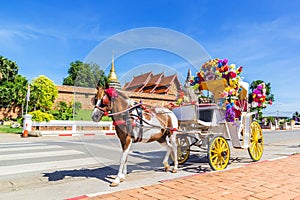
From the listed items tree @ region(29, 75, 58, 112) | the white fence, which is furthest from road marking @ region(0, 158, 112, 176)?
tree @ region(29, 75, 58, 112)

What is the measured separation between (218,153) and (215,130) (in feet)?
2.89

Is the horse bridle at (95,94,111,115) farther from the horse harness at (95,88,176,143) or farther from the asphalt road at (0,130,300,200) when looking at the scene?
the asphalt road at (0,130,300,200)

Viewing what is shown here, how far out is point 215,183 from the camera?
4.48 meters

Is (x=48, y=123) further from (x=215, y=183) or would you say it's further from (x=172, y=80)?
(x=215, y=183)

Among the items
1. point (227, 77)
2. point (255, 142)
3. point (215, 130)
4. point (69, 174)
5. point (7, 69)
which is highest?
point (7, 69)

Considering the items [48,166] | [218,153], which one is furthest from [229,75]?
[48,166]

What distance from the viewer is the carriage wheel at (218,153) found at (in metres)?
5.66

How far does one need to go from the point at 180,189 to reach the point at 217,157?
6.75 ft

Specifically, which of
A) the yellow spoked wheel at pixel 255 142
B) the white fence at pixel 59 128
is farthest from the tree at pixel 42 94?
the yellow spoked wheel at pixel 255 142

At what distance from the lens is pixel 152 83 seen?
17.6 ft

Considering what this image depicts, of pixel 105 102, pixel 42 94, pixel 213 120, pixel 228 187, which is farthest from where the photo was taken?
pixel 42 94

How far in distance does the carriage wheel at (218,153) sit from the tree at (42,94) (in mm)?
25987

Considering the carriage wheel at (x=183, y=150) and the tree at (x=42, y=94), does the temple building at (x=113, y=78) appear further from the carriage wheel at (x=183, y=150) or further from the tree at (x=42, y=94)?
the tree at (x=42, y=94)

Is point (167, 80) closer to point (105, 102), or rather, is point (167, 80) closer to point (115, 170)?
point (105, 102)
